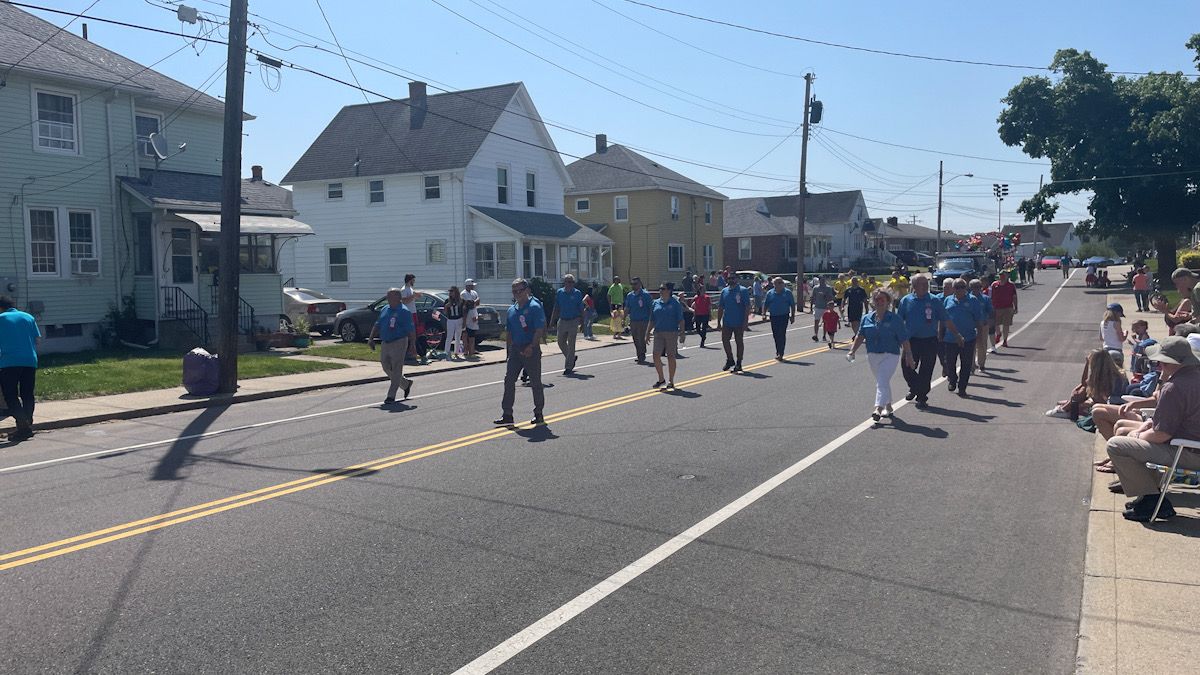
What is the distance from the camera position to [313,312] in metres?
29.0

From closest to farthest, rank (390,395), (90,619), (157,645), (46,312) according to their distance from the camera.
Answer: (157,645) → (90,619) → (390,395) → (46,312)

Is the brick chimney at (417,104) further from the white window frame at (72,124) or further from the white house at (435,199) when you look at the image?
the white window frame at (72,124)

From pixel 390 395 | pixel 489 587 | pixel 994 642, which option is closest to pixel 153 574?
pixel 489 587

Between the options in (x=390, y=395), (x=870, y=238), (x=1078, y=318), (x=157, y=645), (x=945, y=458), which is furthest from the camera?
(x=870, y=238)

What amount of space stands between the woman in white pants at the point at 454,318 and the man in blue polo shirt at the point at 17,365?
1085 centimetres

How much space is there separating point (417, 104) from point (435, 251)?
6.85 m

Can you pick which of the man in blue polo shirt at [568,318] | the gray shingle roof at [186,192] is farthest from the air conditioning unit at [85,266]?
the man in blue polo shirt at [568,318]

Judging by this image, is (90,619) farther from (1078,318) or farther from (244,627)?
(1078,318)

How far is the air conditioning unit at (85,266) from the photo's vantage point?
74.4 ft

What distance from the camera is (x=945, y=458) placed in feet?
32.8

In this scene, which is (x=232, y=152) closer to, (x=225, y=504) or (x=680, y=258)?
(x=225, y=504)

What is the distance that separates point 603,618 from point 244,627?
1.93 m

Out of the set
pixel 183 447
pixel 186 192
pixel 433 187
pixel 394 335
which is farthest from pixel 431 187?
pixel 183 447

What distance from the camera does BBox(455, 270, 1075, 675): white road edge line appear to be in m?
4.86
